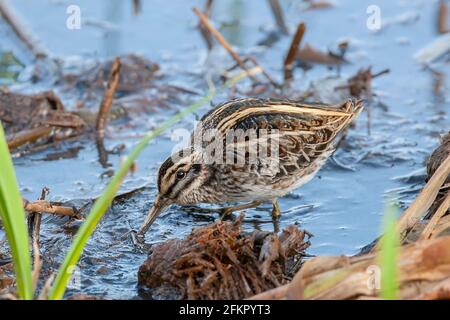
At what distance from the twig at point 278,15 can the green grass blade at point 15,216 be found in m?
6.06

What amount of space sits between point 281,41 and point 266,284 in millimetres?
5213

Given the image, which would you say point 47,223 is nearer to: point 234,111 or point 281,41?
point 234,111

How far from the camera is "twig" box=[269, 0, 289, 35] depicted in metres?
9.69

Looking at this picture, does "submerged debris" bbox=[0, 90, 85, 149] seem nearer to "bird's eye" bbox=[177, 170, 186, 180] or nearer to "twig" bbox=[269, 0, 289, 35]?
"bird's eye" bbox=[177, 170, 186, 180]

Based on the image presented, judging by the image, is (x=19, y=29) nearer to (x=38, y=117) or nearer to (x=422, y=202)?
(x=38, y=117)

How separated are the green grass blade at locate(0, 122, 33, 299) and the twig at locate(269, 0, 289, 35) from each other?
6056mm

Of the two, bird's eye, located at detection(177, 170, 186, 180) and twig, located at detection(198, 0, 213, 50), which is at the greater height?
twig, located at detection(198, 0, 213, 50)

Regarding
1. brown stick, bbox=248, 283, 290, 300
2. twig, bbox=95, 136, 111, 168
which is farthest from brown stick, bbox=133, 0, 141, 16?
brown stick, bbox=248, 283, 290, 300

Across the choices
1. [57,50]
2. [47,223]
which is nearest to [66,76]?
[57,50]

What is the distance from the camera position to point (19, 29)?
942 cm

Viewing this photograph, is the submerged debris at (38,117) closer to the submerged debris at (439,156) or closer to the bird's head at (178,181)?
the bird's head at (178,181)

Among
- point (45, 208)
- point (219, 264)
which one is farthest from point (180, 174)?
point (219, 264)

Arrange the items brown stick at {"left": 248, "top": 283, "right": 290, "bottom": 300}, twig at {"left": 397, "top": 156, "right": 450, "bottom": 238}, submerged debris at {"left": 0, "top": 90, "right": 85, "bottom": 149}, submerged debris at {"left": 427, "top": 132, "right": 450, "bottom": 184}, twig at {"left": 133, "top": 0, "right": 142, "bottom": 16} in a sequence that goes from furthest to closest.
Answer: twig at {"left": 133, "top": 0, "right": 142, "bottom": 16}, submerged debris at {"left": 0, "top": 90, "right": 85, "bottom": 149}, submerged debris at {"left": 427, "top": 132, "right": 450, "bottom": 184}, twig at {"left": 397, "top": 156, "right": 450, "bottom": 238}, brown stick at {"left": 248, "top": 283, "right": 290, "bottom": 300}

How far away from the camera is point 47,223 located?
243 inches
